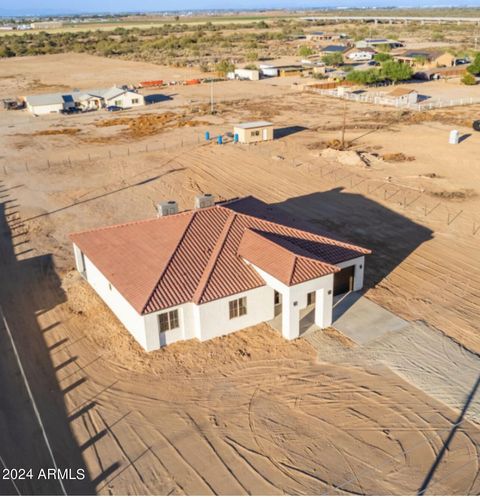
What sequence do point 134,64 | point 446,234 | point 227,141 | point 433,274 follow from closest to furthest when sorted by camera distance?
point 433,274 → point 446,234 → point 227,141 → point 134,64

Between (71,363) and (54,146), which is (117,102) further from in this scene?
(71,363)

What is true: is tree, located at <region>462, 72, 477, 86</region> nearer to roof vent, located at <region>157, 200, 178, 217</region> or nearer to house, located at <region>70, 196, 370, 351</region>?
house, located at <region>70, 196, 370, 351</region>

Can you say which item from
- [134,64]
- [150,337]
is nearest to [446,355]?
[150,337]

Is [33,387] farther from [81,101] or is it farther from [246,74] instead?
[246,74]

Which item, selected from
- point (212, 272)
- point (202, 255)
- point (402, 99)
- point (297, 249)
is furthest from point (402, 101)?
Result: point (212, 272)

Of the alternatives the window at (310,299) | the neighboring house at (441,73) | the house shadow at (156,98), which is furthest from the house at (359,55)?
the window at (310,299)
